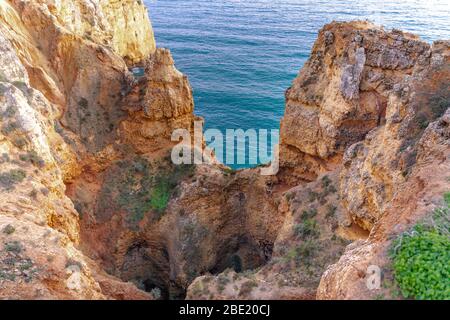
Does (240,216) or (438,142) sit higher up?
(438,142)

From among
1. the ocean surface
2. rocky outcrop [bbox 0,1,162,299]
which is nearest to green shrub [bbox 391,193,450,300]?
rocky outcrop [bbox 0,1,162,299]

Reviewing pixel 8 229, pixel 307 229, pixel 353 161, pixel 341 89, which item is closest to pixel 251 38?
pixel 341 89

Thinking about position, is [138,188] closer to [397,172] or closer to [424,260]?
[397,172]

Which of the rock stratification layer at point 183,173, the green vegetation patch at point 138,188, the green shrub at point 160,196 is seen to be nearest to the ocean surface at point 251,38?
the green vegetation patch at point 138,188

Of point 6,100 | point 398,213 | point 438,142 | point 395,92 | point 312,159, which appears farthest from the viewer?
point 312,159

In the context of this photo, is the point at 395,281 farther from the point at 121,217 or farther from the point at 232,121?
the point at 232,121

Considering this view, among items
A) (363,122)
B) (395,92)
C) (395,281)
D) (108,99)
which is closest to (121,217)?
(108,99)
